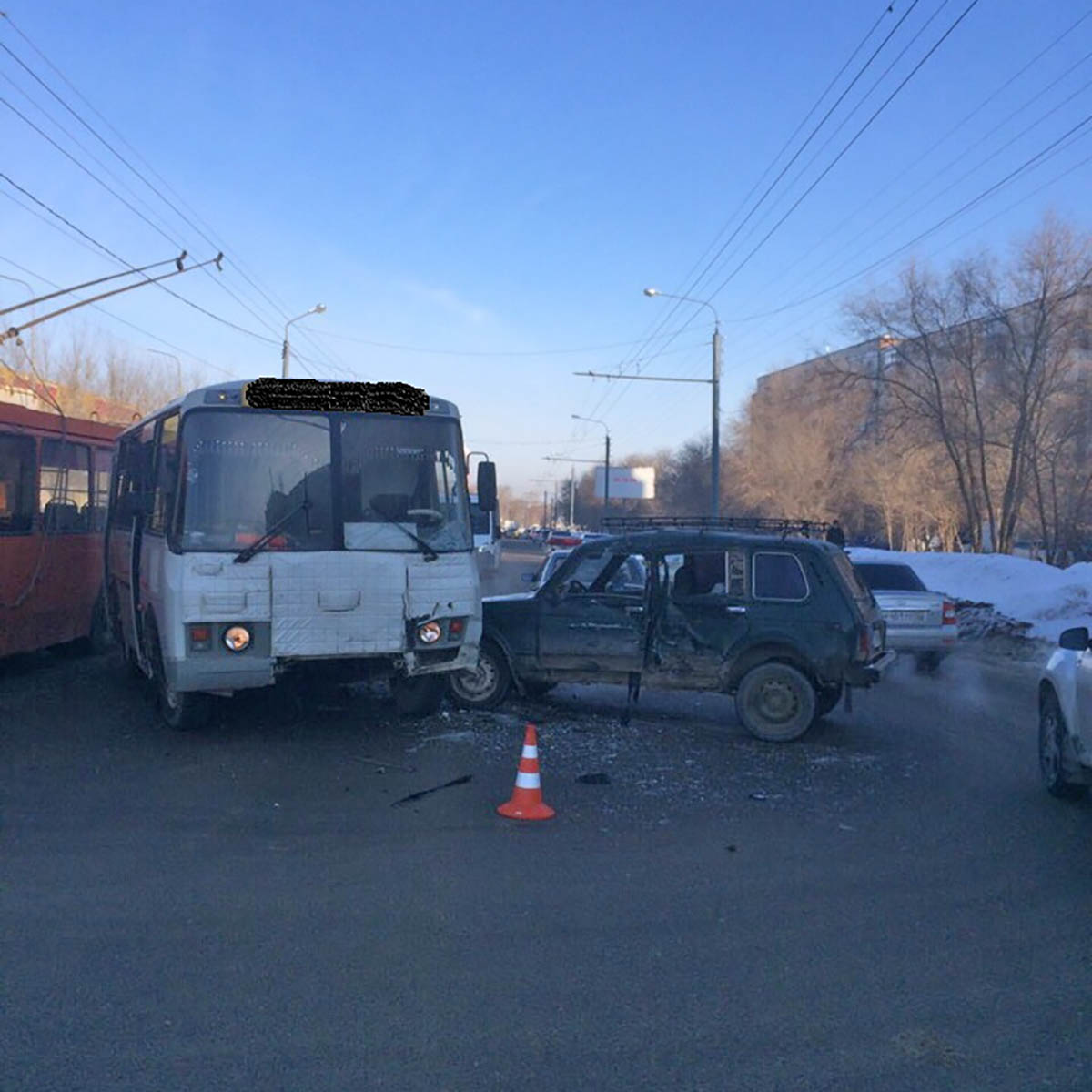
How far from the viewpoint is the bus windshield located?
9250 mm

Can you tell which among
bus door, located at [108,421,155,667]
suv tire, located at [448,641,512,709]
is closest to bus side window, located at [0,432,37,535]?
bus door, located at [108,421,155,667]

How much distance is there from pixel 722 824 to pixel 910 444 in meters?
36.0

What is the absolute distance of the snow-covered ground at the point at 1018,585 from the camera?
71.0 feet

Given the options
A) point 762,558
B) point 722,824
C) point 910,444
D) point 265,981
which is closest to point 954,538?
point 910,444

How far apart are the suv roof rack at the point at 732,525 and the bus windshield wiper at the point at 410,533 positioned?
213 cm

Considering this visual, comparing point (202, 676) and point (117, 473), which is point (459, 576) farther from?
point (117, 473)

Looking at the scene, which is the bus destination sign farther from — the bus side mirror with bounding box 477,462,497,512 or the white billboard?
the white billboard

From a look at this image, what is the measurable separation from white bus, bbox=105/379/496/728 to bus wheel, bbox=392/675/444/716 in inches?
20.0

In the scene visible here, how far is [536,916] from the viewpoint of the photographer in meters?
5.55

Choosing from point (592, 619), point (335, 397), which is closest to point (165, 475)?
point (335, 397)

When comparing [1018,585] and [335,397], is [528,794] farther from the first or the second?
[1018,585]

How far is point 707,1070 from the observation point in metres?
3.99

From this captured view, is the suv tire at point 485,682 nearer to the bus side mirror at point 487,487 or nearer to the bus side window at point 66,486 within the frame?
the bus side mirror at point 487,487

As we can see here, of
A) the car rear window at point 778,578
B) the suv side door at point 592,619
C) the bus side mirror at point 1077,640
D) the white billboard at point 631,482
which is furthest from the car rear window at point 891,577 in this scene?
the white billboard at point 631,482
